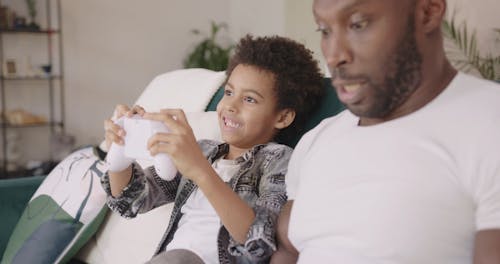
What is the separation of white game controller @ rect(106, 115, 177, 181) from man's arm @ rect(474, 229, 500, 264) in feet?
1.92

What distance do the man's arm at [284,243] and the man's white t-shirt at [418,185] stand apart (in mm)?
141

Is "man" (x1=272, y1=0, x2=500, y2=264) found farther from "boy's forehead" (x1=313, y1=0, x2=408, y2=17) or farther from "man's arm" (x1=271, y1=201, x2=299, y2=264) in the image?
"man's arm" (x1=271, y1=201, x2=299, y2=264)

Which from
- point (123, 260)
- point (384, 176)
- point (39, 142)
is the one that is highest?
point (384, 176)

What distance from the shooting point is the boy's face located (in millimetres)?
1206

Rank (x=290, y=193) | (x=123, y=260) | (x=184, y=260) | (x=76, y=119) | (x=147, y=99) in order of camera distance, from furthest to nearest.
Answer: (x=76, y=119) → (x=147, y=99) → (x=123, y=260) → (x=184, y=260) → (x=290, y=193)

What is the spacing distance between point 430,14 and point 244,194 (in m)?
0.59

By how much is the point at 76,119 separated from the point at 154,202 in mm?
2875

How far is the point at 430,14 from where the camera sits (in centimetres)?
69

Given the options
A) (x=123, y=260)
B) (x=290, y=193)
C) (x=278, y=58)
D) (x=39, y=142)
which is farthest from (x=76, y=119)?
(x=290, y=193)

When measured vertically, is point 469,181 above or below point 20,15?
above

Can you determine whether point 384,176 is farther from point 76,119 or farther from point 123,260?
point 76,119

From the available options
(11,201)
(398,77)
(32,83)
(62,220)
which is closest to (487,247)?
(398,77)

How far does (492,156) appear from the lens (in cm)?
62

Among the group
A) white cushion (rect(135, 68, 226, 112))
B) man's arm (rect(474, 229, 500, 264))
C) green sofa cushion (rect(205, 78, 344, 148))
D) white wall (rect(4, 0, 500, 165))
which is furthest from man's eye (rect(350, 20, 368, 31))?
white wall (rect(4, 0, 500, 165))
